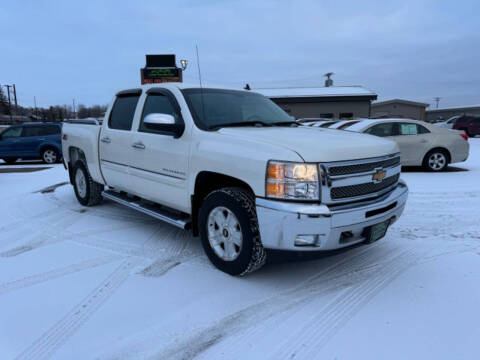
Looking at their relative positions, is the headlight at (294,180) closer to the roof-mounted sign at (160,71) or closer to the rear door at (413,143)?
the rear door at (413,143)

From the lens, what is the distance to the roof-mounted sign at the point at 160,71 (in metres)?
20.7

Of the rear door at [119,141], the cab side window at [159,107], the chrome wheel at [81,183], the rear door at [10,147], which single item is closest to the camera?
the cab side window at [159,107]

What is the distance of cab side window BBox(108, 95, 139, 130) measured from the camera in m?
4.46

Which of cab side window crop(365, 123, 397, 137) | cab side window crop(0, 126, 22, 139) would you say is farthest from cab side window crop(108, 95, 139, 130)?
cab side window crop(0, 126, 22, 139)

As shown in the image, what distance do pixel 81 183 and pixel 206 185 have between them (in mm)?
3472

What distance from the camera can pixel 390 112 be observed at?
3691 cm

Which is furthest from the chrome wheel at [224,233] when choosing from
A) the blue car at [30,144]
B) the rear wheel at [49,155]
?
the rear wheel at [49,155]

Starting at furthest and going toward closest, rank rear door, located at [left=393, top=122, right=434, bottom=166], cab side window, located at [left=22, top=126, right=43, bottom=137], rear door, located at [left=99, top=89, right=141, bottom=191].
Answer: cab side window, located at [left=22, top=126, right=43, bottom=137] → rear door, located at [left=393, top=122, right=434, bottom=166] → rear door, located at [left=99, top=89, right=141, bottom=191]

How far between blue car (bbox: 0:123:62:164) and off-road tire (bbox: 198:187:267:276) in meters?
11.6

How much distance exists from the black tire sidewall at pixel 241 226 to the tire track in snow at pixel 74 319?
0.84 meters

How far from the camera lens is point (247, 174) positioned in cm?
284

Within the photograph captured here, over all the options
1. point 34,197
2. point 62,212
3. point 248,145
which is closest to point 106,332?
point 248,145

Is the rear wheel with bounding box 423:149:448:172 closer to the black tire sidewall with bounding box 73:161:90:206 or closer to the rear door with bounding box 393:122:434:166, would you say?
the rear door with bounding box 393:122:434:166

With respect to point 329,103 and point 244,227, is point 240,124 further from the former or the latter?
point 329,103
